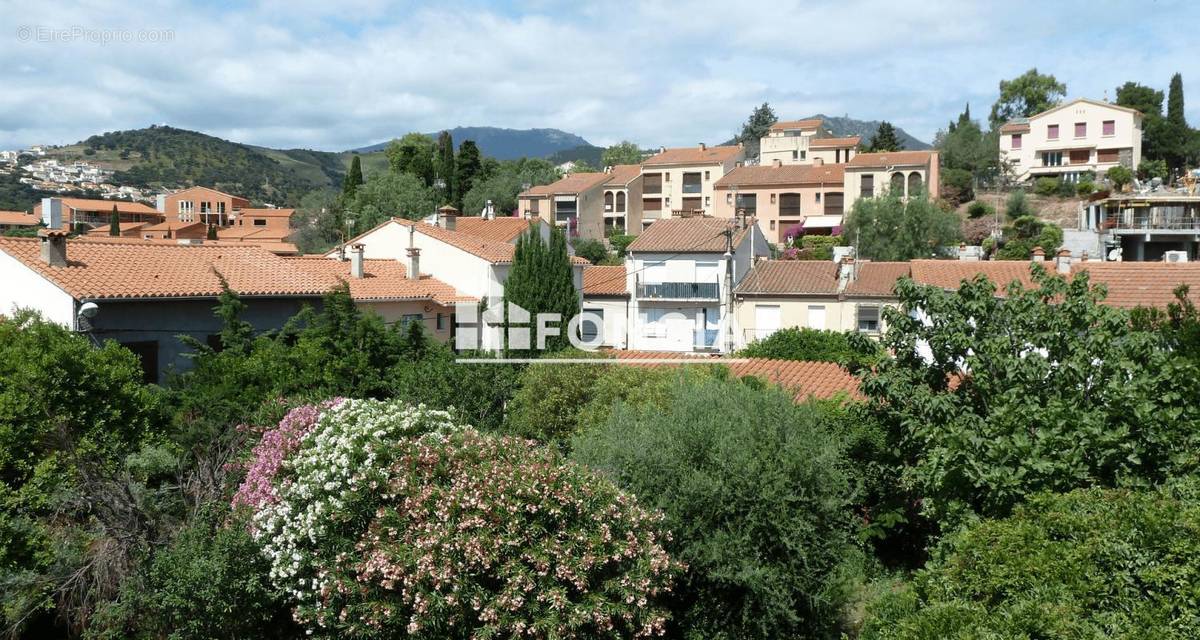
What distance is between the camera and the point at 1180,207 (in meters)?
45.8

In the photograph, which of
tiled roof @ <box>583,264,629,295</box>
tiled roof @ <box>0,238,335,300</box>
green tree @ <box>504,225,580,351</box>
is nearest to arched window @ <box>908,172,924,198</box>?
tiled roof @ <box>583,264,629,295</box>

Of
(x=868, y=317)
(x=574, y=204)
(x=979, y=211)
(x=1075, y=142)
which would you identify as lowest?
(x=868, y=317)

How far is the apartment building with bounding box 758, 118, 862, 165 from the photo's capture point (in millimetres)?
74562

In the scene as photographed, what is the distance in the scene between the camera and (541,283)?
27.5 metres

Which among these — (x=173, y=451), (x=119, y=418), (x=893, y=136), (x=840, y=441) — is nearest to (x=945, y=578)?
(x=840, y=441)

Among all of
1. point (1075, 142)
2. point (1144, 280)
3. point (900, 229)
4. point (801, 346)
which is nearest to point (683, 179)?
point (900, 229)

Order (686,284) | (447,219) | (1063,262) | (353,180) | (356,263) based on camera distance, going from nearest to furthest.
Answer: (1063,262) → (356,263) → (686,284) → (447,219) → (353,180)

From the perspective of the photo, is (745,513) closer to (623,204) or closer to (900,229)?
(900,229)

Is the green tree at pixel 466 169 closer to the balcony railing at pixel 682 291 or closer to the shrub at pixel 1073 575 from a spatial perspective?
the balcony railing at pixel 682 291

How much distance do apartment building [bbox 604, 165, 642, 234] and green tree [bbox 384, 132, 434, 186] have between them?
665 inches

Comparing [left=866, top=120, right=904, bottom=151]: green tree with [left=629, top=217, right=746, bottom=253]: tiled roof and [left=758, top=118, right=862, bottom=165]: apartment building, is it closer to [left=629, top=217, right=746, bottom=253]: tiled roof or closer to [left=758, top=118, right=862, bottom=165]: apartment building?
[left=758, top=118, right=862, bottom=165]: apartment building

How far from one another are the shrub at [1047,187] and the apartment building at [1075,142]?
4409 mm

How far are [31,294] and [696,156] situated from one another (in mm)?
56483

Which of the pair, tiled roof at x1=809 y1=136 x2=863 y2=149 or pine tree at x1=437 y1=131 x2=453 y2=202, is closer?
pine tree at x1=437 y1=131 x2=453 y2=202
